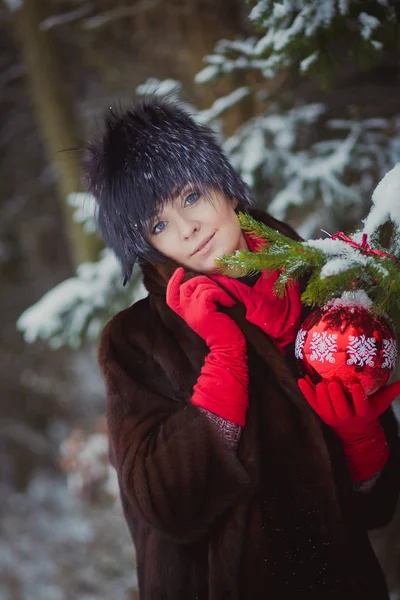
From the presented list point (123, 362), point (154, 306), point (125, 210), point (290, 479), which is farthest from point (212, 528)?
point (125, 210)

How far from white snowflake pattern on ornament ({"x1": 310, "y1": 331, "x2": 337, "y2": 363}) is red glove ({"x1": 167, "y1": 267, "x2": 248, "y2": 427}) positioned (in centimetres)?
22

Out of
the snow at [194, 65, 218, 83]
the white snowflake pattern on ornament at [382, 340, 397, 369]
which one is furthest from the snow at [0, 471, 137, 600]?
the white snowflake pattern on ornament at [382, 340, 397, 369]

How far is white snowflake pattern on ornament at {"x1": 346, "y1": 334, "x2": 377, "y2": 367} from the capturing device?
1.21 m

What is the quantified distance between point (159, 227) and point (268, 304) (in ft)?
1.27

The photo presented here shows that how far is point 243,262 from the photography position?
117 centimetres

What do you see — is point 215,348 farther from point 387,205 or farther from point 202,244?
point 387,205

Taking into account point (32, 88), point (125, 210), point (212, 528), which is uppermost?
point (32, 88)

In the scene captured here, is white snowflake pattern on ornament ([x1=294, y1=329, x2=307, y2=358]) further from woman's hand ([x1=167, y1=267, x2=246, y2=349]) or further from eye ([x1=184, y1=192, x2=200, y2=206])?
eye ([x1=184, y1=192, x2=200, y2=206])

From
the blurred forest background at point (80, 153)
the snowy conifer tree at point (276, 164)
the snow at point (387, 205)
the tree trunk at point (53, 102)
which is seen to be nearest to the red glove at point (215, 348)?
the snow at point (387, 205)

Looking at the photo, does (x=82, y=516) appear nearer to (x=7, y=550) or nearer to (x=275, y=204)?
(x=7, y=550)

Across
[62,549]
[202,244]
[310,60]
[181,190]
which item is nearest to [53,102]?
[310,60]

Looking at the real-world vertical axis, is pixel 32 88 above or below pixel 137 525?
above

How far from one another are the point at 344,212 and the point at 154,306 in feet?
5.20

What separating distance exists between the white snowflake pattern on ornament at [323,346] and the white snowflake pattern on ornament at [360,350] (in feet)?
0.12
